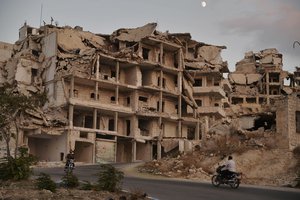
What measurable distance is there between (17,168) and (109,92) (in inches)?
1469

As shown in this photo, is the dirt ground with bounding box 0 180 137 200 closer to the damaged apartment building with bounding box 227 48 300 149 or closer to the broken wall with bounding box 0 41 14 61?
the broken wall with bounding box 0 41 14 61

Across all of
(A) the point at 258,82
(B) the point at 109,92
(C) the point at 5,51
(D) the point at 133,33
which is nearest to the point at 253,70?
(A) the point at 258,82

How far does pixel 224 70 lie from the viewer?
71375mm

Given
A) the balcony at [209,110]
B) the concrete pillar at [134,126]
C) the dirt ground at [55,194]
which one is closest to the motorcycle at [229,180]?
the dirt ground at [55,194]

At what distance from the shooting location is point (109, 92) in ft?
191

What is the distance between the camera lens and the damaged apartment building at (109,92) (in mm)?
51844

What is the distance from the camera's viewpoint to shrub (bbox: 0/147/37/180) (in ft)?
68.5

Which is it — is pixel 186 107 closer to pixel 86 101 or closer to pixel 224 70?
pixel 224 70

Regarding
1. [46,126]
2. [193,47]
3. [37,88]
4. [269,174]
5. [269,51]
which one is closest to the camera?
[269,174]

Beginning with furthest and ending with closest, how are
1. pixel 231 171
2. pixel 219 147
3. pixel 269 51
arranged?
1. pixel 269 51
2. pixel 219 147
3. pixel 231 171

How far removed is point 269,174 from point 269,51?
7601 cm

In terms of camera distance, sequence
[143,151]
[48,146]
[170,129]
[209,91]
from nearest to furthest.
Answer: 1. [48,146]
2. [143,151]
3. [170,129]
4. [209,91]

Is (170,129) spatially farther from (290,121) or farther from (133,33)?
(290,121)

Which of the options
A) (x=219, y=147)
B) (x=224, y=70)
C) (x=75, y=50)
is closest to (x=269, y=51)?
(x=224, y=70)
